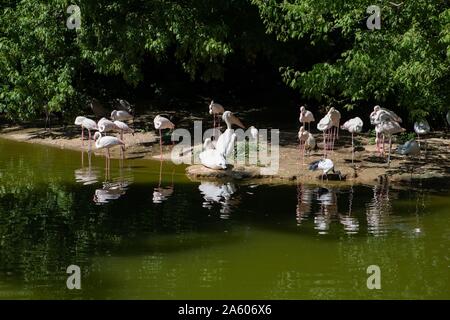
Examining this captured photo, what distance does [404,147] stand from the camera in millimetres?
14445

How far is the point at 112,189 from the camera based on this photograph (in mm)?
12500

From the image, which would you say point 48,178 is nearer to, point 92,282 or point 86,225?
point 86,225

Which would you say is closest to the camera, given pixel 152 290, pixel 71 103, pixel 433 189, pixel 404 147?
pixel 152 290

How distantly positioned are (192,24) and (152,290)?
995cm

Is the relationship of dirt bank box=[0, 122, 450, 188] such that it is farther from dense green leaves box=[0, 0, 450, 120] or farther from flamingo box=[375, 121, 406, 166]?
dense green leaves box=[0, 0, 450, 120]

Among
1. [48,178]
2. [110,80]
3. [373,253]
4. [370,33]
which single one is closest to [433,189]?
[370,33]

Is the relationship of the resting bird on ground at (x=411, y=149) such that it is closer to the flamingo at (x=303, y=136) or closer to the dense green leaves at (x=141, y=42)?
the dense green leaves at (x=141, y=42)

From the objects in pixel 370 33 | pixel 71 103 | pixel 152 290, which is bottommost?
pixel 152 290

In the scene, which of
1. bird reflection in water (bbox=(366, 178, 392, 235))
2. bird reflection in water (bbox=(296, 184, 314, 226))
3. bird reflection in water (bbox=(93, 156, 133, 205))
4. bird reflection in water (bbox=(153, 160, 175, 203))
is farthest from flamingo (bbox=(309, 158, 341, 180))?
bird reflection in water (bbox=(93, 156, 133, 205))

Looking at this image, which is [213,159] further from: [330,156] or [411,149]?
[411,149]

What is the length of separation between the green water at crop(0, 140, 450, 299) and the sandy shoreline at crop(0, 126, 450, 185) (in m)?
0.60

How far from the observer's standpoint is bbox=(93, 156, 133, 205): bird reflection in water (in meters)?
11.7

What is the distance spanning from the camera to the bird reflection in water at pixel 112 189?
11.7 meters

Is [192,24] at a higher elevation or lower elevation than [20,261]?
higher
